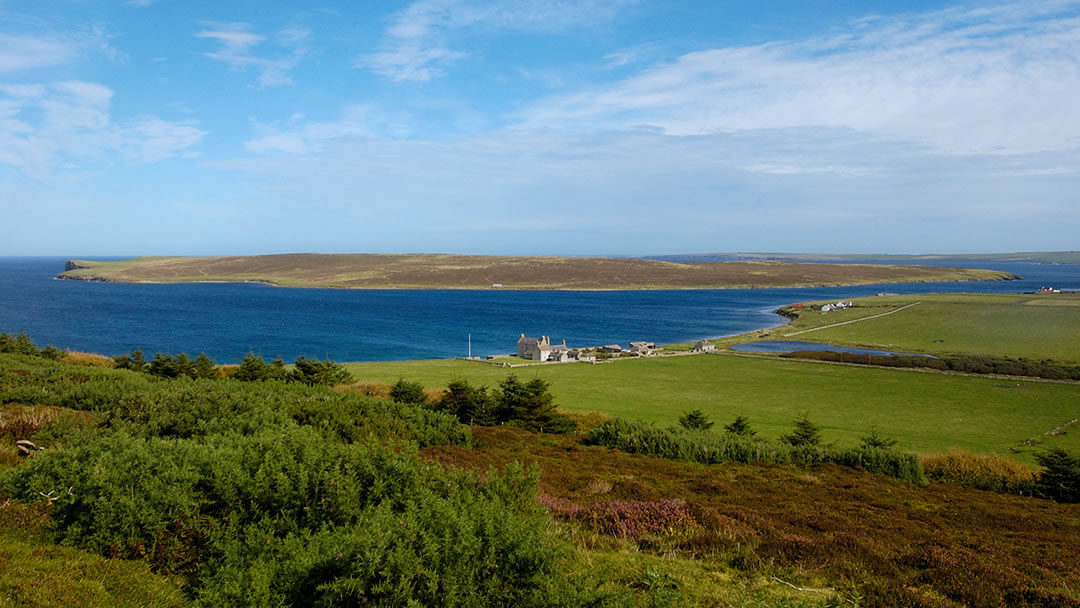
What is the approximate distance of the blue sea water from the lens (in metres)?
72.0

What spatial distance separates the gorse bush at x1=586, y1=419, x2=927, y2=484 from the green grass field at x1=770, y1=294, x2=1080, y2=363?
54212 millimetres

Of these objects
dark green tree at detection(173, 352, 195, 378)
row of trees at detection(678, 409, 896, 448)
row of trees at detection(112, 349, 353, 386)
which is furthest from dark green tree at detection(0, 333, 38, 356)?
row of trees at detection(678, 409, 896, 448)

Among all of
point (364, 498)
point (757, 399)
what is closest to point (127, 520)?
point (364, 498)

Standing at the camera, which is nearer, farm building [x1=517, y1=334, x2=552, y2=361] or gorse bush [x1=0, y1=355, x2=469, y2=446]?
gorse bush [x1=0, y1=355, x2=469, y2=446]

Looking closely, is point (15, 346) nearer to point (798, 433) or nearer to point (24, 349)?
point (24, 349)

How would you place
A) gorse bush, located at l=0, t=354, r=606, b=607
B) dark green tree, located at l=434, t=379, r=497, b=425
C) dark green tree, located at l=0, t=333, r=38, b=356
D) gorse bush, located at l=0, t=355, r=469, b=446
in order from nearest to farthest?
1. gorse bush, located at l=0, t=354, r=606, b=607
2. gorse bush, located at l=0, t=355, r=469, b=446
3. dark green tree, located at l=434, t=379, r=497, b=425
4. dark green tree, located at l=0, t=333, r=38, b=356

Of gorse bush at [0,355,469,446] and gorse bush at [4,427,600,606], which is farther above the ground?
gorse bush at [4,427,600,606]

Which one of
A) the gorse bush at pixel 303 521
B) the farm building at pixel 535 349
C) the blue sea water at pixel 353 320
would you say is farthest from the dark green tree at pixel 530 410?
the blue sea water at pixel 353 320

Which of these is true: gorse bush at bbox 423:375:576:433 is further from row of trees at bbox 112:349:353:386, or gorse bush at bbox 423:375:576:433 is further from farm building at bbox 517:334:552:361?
farm building at bbox 517:334:552:361

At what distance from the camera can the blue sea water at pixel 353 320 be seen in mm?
72000

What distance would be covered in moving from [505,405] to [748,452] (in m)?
10.1

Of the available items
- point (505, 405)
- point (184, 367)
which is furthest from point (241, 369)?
point (505, 405)

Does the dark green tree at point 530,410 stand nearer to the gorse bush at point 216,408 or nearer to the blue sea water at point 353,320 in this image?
the gorse bush at point 216,408

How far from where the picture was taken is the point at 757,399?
3566cm
